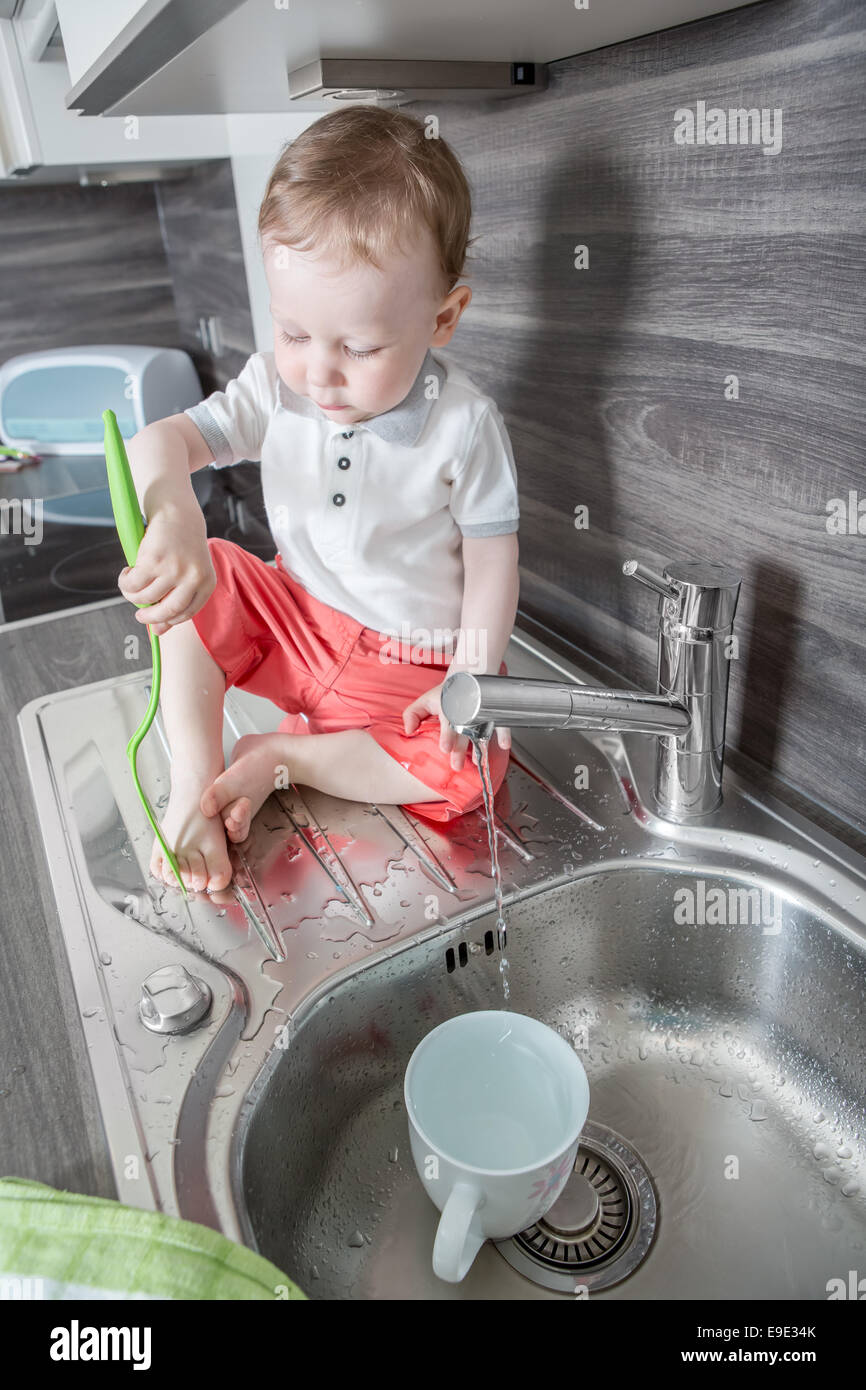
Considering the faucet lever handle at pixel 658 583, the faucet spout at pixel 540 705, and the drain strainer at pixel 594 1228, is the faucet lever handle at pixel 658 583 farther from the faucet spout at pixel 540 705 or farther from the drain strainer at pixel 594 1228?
the drain strainer at pixel 594 1228

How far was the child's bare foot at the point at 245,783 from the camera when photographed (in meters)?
0.79

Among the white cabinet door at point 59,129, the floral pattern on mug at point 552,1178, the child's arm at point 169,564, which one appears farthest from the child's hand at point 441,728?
the white cabinet door at point 59,129

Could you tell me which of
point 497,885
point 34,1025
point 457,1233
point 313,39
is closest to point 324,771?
point 497,885

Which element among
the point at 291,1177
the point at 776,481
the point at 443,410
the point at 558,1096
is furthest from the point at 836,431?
the point at 291,1177

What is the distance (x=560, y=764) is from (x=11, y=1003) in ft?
1.58

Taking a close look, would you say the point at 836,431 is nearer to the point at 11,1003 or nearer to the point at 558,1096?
the point at 558,1096

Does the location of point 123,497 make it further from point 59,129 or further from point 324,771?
point 59,129

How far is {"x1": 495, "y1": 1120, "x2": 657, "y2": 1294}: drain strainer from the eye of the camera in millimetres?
623

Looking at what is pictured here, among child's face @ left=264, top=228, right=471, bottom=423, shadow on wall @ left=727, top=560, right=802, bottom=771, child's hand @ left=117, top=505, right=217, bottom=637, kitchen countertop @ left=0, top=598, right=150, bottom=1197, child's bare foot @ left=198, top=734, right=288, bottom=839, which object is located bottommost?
kitchen countertop @ left=0, top=598, right=150, bottom=1197

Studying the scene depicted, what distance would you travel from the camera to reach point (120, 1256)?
0.46m

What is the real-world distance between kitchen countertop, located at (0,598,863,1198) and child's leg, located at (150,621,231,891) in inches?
4.0

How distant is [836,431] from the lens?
2.09 feet

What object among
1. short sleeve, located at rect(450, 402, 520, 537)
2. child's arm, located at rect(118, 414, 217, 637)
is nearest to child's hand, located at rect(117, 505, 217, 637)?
child's arm, located at rect(118, 414, 217, 637)

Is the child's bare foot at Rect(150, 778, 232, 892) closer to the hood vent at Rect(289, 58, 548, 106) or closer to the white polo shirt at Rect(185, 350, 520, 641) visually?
the white polo shirt at Rect(185, 350, 520, 641)
